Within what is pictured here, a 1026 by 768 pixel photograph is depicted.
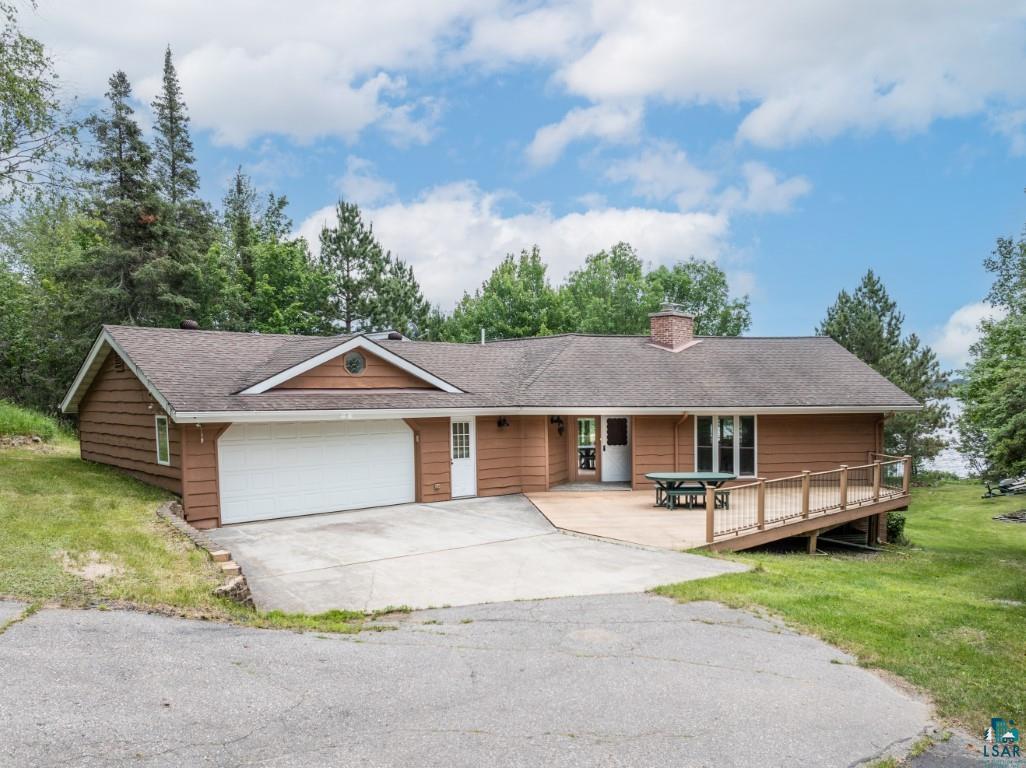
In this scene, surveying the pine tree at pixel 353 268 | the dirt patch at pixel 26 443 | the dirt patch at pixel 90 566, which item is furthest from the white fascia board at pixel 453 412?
the pine tree at pixel 353 268

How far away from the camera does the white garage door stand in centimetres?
1291

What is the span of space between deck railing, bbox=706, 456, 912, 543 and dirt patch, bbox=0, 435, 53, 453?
16.7m

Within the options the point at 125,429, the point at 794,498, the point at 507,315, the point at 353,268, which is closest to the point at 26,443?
the point at 125,429

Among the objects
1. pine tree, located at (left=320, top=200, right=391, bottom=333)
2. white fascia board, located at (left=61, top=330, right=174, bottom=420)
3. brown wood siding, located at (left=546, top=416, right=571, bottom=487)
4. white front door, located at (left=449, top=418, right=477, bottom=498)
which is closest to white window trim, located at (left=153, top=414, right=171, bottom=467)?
white fascia board, located at (left=61, top=330, right=174, bottom=420)

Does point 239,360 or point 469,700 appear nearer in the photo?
point 469,700

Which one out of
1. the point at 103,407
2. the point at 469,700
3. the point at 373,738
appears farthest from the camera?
the point at 103,407

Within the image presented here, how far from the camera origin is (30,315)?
92.2ft

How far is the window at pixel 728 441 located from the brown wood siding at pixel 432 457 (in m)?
6.66

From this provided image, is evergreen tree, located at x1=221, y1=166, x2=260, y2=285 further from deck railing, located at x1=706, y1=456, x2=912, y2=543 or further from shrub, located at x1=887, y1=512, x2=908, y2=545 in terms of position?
shrub, located at x1=887, y1=512, x2=908, y2=545

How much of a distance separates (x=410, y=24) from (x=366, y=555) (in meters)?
12.0

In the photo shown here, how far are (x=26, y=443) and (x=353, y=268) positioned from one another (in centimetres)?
1992

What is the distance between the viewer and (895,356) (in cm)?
2955

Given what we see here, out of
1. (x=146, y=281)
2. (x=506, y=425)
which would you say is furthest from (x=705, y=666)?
(x=146, y=281)

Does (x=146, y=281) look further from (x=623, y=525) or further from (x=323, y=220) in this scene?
(x=623, y=525)
